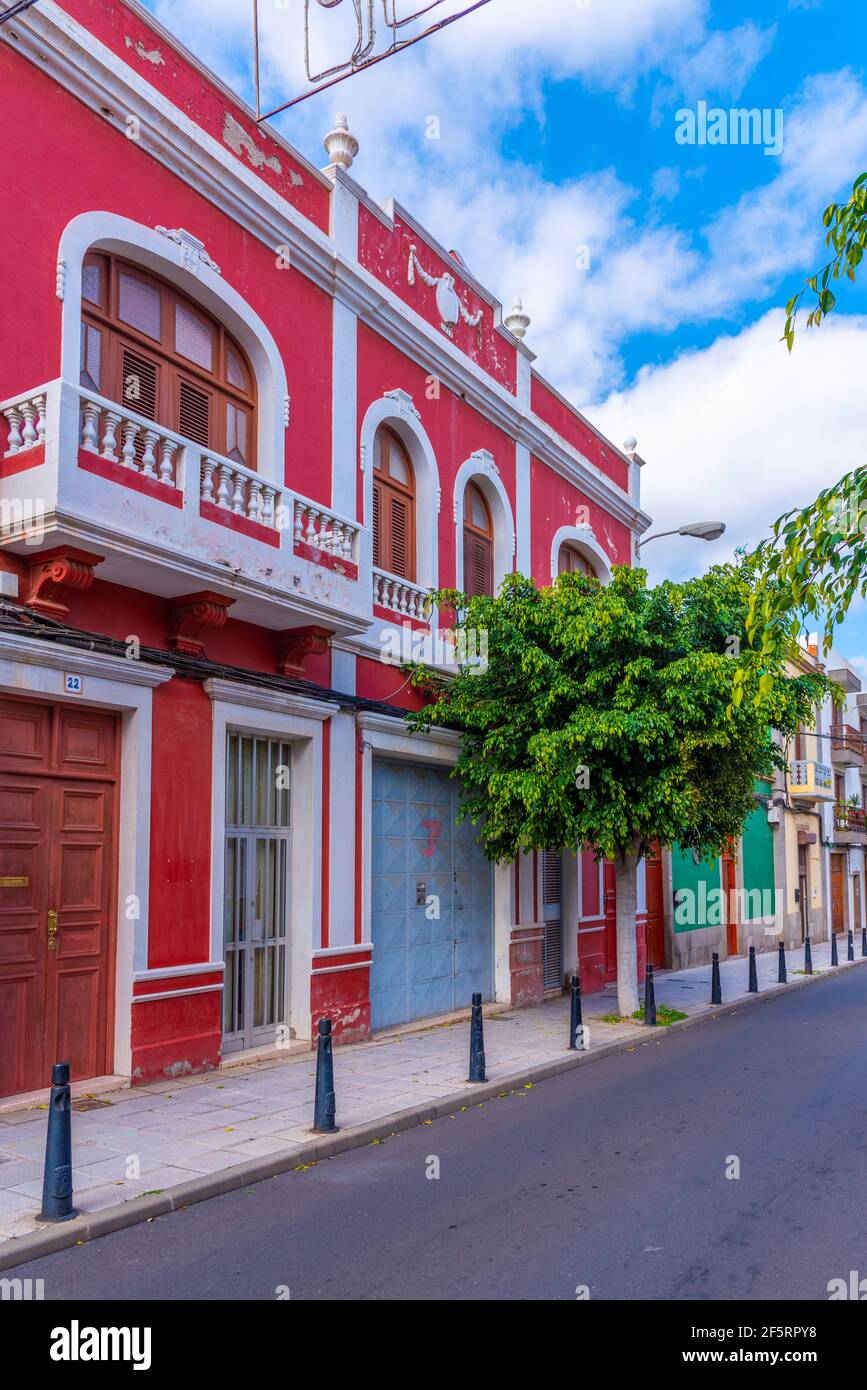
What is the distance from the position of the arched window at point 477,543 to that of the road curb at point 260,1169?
6.73 metres

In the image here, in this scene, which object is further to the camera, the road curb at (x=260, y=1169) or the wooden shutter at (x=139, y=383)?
the wooden shutter at (x=139, y=383)

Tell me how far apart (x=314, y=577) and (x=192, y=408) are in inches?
80.7

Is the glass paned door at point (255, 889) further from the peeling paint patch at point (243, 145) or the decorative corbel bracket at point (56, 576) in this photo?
the peeling paint patch at point (243, 145)

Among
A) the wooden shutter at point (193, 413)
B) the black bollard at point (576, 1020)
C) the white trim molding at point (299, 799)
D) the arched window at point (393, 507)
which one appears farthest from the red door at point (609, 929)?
the wooden shutter at point (193, 413)

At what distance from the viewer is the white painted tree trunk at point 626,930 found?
1367cm

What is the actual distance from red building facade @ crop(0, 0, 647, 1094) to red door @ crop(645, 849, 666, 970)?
6821 millimetres

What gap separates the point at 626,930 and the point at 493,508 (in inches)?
253

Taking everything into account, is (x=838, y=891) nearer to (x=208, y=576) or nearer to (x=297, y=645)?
(x=297, y=645)

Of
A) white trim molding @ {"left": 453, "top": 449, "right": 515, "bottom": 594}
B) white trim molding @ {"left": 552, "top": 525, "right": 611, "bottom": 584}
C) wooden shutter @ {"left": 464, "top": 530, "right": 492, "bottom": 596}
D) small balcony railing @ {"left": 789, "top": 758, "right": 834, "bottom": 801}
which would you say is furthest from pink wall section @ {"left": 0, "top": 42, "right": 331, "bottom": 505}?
small balcony railing @ {"left": 789, "top": 758, "right": 834, "bottom": 801}

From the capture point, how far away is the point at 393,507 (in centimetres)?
1367

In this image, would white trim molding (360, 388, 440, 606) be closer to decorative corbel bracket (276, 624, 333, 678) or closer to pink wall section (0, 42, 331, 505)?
pink wall section (0, 42, 331, 505)

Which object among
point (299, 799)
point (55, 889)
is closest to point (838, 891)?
point (299, 799)

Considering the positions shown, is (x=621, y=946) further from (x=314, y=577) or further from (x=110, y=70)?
(x=110, y=70)
